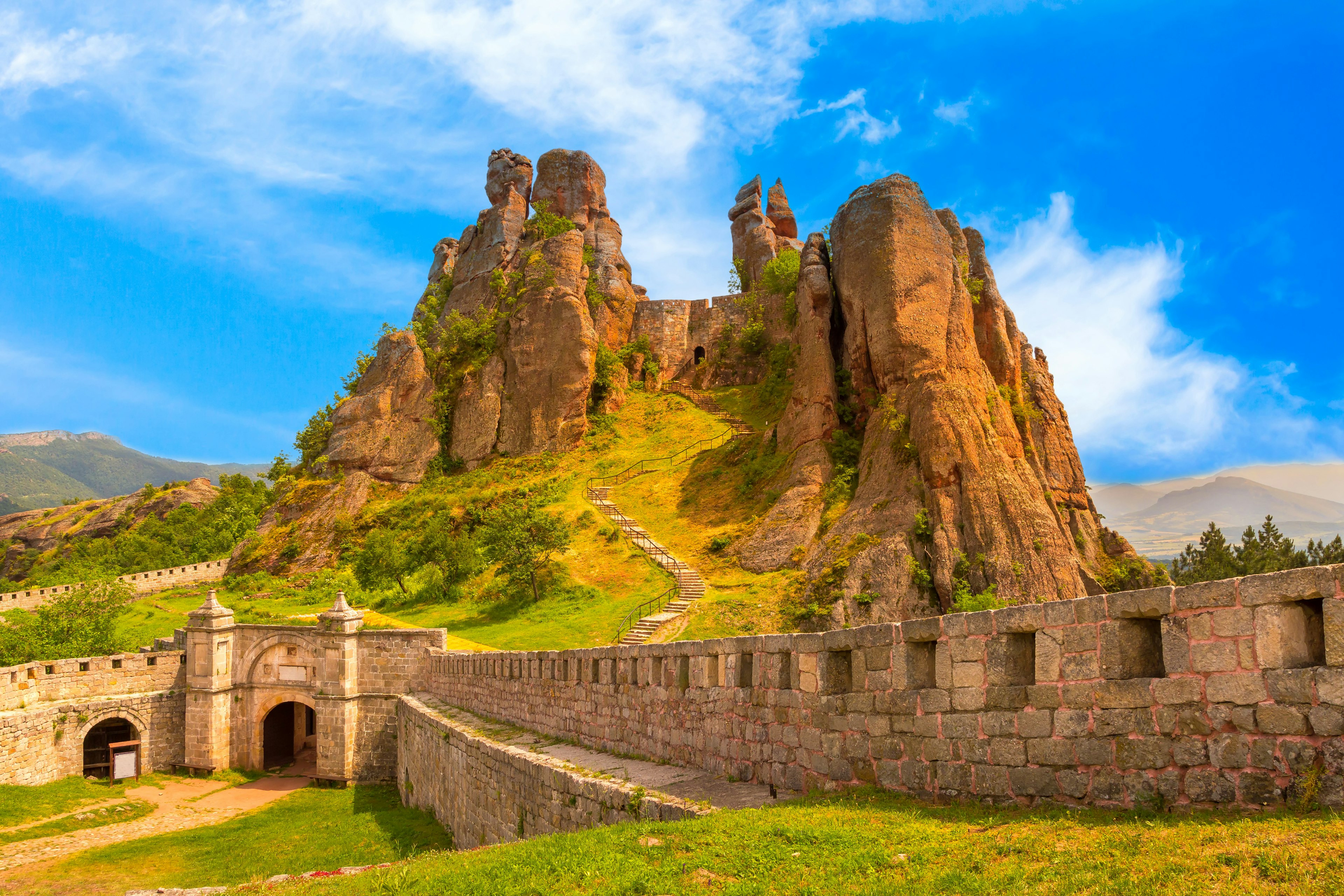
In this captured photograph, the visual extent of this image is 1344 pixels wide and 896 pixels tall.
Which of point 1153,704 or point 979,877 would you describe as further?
point 1153,704

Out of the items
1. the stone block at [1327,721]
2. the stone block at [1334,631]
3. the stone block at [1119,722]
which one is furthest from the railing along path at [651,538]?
the stone block at [1334,631]

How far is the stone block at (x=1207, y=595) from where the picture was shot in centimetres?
574

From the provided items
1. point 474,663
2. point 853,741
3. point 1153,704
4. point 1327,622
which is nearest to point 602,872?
point 853,741

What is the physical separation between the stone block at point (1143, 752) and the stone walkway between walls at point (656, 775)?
3.40 metres

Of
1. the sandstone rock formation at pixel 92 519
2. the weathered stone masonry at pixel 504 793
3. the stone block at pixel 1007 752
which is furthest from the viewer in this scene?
the sandstone rock formation at pixel 92 519

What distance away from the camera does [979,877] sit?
521 centimetres

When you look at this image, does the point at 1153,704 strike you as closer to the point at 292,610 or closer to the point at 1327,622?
the point at 1327,622

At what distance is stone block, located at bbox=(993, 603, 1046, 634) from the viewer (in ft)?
22.1

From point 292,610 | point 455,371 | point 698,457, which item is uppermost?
point 455,371

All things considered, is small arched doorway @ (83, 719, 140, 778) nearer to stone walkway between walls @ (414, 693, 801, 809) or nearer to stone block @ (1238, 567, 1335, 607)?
stone walkway between walls @ (414, 693, 801, 809)

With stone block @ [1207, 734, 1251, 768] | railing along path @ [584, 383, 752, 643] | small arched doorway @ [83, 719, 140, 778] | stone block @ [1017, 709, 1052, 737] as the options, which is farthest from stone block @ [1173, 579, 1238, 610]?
small arched doorway @ [83, 719, 140, 778]

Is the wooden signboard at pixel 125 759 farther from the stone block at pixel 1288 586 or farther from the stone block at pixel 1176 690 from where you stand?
the stone block at pixel 1288 586

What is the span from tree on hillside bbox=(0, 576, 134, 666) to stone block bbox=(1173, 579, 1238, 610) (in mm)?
37424

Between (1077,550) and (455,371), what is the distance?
42.4 metres
